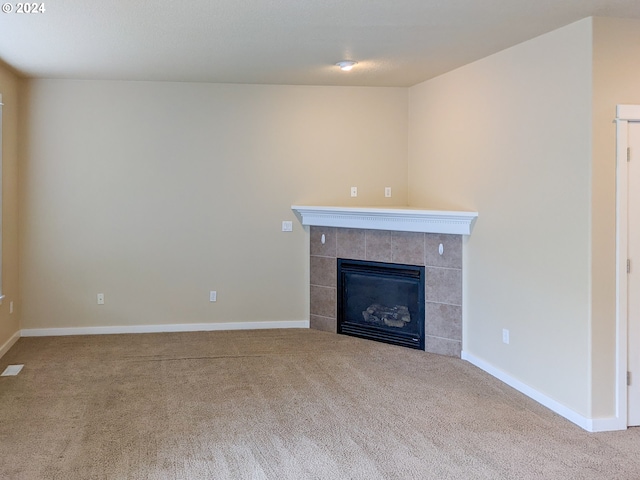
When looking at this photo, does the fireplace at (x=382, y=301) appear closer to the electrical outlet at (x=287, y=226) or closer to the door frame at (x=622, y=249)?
the electrical outlet at (x=287, y=226)

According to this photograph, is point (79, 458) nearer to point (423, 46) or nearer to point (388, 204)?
point (423, 46)

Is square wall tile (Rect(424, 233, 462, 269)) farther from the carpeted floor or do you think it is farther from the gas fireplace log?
the carpeted floor

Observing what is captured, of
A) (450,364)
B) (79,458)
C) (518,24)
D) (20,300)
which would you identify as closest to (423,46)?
(518,24)

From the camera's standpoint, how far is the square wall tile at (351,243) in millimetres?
5707

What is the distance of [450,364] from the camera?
15.7 feet

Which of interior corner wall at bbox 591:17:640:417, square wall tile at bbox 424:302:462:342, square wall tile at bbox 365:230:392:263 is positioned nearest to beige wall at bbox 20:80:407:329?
square wall tile at bbox 365:230:392:263

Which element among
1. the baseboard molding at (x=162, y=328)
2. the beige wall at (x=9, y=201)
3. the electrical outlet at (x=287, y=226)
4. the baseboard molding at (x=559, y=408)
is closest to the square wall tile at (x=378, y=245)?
the electrical outlet at (x=287, y=226)

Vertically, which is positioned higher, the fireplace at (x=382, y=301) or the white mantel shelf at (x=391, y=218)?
the white mantel shelf at (x=391, y=218)

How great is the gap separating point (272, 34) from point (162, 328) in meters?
3.30

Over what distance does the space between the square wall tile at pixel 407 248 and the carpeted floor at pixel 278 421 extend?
831 mm

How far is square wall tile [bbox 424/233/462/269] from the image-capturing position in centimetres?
499

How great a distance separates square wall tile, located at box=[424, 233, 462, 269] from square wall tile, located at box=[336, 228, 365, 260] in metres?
0.73

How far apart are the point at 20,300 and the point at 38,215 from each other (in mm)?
839

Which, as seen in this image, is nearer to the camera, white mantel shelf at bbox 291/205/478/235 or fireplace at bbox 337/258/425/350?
white mantel shelf at bbox 291/205/478/235
